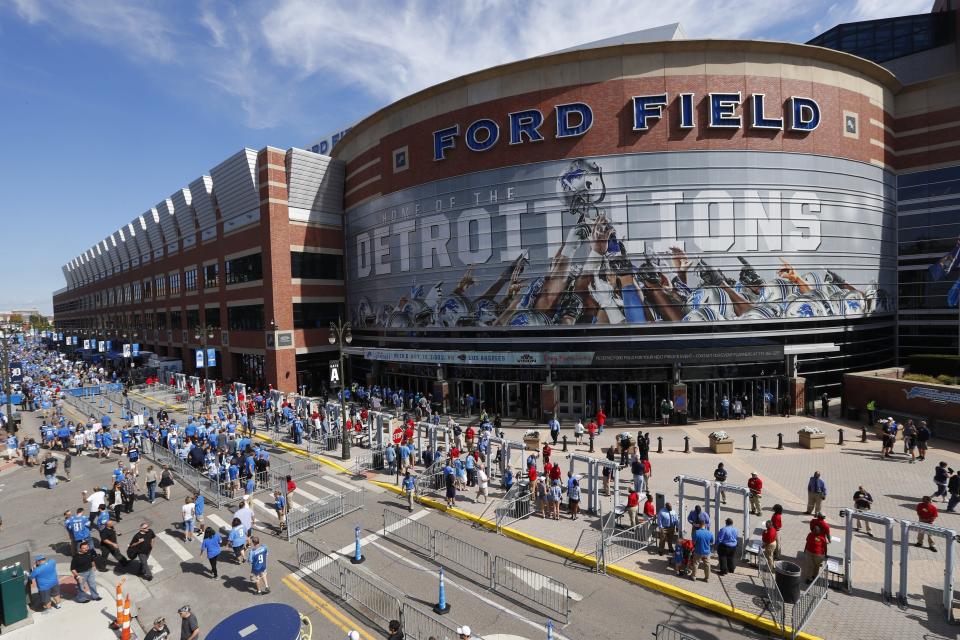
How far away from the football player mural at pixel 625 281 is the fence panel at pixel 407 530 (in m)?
18.6

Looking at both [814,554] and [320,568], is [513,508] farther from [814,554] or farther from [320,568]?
[814,554]

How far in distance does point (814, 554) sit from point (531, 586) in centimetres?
733

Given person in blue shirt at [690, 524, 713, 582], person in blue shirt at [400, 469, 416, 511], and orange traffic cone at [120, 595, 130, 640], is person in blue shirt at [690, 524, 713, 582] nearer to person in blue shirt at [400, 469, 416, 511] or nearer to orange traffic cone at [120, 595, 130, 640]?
person in blue shirt at [400, 469, 416, 511]

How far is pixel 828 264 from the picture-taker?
32.9 m

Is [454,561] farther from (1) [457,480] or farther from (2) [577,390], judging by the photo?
(2) [577,390]

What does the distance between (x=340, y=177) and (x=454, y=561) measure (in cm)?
4081

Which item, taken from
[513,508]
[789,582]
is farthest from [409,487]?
[789,582]

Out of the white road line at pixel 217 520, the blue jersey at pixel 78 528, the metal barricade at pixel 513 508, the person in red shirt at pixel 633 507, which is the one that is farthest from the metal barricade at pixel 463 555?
the blue jersey at pixel 78 528

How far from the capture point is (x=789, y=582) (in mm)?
11000

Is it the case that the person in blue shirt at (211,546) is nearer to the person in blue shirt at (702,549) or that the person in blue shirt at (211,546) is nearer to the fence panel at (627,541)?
the fence panel at (627,541)

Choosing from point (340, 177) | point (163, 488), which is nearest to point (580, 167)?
point (340, 177)

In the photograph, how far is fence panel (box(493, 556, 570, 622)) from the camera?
453 inches

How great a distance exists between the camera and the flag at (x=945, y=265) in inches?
1360

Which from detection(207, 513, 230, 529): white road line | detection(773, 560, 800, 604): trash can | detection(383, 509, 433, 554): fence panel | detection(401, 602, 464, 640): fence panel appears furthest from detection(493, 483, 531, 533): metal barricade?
detection(207, 513, 230, 529): white road line
